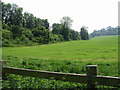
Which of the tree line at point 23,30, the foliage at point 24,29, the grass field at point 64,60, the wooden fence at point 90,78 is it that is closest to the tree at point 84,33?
the tree line at point 23,30

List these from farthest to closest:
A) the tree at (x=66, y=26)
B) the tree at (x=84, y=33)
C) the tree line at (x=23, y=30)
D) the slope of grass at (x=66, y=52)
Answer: the tree at (x=84, y=33) < the tree at (x=66, y=26) < the tree line at (x=23, y=30) < the slope of grass at (x=66, y=52)

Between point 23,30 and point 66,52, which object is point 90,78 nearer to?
point 66,52

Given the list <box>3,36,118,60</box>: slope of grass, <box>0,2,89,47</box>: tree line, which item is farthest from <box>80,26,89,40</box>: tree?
<box>3,36,118,60</box>: slope of grass

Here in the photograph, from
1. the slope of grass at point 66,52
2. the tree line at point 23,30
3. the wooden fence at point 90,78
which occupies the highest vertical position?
the tree line at point 23,30

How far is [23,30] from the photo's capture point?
82.0 metres

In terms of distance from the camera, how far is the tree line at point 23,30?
6872 centimetres

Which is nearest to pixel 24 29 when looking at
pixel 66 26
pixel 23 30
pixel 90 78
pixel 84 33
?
pixel 23 30

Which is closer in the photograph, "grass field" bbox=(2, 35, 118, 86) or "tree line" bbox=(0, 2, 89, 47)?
"grass field" bbox=(2, 35, 118, 86)

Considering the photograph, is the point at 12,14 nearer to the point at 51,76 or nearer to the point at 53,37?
the point at 53,37

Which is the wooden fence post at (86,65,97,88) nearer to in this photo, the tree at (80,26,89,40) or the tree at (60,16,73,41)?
the tree at (60,16,73,41)

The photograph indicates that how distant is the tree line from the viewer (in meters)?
68.7

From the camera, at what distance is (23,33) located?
80.3 m

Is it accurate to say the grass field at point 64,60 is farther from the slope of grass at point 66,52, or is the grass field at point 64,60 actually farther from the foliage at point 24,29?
the foliage at point 24,29

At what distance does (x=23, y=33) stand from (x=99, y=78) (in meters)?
78.4
